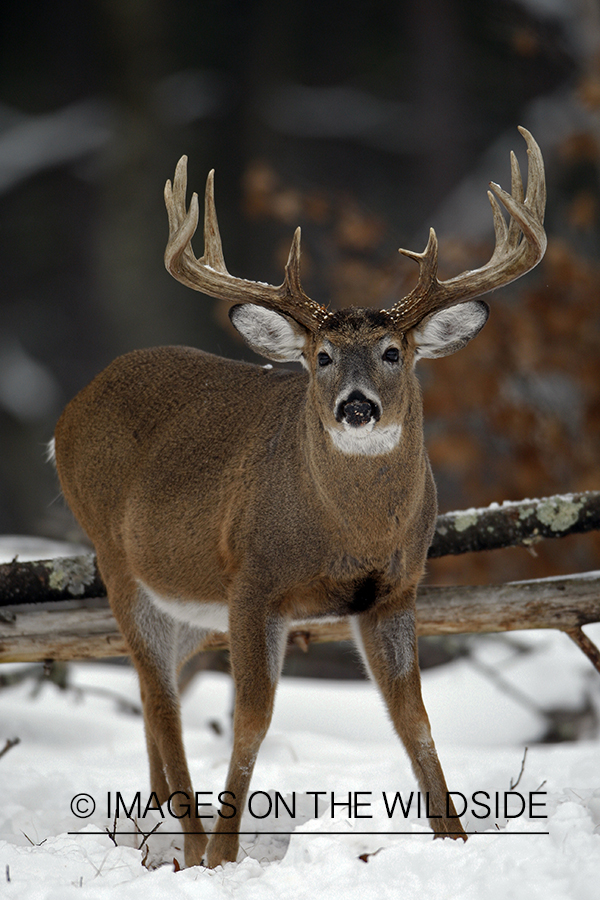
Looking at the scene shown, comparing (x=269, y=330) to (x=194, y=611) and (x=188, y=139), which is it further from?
(x=188, y=139)

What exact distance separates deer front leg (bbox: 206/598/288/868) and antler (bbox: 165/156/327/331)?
104 cm

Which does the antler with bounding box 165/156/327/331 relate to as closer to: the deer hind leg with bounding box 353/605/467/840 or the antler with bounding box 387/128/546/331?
the antler with bounding box 387/128/546/331

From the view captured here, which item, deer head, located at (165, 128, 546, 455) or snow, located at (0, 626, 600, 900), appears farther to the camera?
deer head, located at (165, 128, 546, 455)

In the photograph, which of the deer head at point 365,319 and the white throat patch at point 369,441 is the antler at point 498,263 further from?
the white throat patch at point 369,441

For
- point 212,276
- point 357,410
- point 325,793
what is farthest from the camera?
point 325,793

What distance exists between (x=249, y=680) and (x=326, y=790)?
861mm

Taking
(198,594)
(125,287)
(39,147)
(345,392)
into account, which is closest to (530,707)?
(198,594)

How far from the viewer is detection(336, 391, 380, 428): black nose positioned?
127 inches

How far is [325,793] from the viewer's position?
3893mm

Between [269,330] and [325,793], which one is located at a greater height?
[269,330]

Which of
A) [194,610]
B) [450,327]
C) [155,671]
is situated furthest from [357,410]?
[155,671]

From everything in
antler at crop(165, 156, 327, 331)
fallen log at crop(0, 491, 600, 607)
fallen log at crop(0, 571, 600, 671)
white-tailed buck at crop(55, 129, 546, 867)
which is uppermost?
antler at crop(165, 156, 327, 331)

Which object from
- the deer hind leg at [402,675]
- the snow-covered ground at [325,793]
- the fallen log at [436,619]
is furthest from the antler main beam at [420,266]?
the snow-covered ground at [325,793]

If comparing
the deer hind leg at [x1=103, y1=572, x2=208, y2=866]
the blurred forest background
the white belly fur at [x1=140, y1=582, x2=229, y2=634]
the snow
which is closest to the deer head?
the white belly fur at [x1=140, y1=582, x2=229, y2=634]
